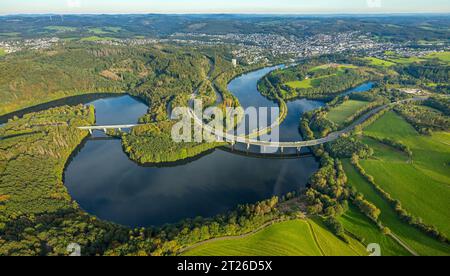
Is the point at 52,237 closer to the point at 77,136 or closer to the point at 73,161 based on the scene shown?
the point at 73,161

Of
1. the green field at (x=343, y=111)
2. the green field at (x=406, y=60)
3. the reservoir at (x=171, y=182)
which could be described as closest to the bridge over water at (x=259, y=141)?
the reservoir at (x=171, y=182)

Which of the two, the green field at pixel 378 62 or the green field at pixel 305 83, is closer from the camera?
the green field at pixel 305 83

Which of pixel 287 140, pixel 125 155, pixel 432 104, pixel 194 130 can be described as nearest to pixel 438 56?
pixel 432 104

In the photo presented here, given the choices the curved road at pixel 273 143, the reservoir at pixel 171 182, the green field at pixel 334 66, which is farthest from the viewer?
the green field at pixel 334 66

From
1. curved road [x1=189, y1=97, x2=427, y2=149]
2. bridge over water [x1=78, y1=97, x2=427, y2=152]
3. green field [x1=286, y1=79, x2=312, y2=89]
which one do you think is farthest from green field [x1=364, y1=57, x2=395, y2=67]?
curved road [x1=189, y1=97, x2=427, y2=149]

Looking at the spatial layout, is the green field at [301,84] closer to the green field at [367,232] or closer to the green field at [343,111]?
the green field at [343,111]

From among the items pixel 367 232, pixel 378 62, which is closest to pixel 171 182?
pixel 367 232
